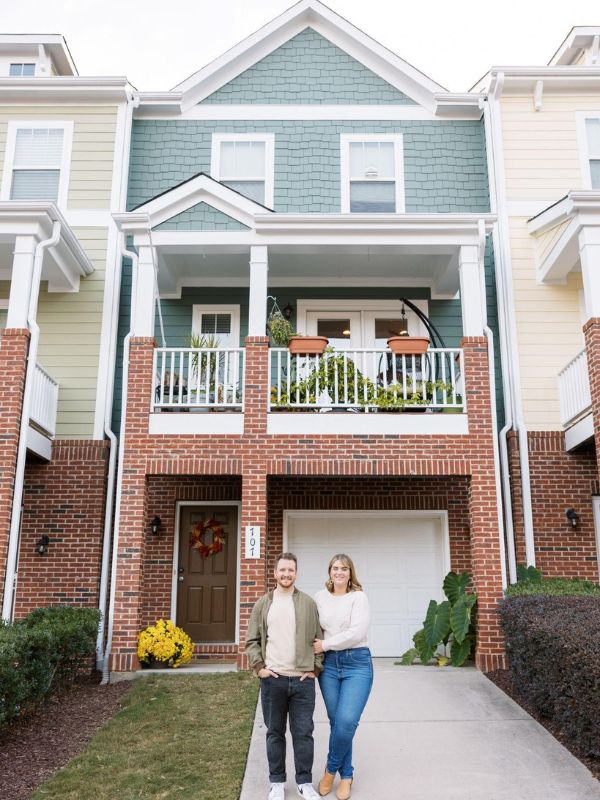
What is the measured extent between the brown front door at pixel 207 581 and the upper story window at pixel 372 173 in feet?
17.8

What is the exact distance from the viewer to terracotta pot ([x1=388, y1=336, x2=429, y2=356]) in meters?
9.69

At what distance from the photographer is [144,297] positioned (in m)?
9.75

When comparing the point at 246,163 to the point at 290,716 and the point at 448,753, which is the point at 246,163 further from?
the point at 290,716

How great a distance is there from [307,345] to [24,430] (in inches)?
150

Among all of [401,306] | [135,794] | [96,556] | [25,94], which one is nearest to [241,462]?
[96,556]

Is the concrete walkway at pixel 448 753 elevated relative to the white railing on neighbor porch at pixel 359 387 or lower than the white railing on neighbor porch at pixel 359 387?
lower

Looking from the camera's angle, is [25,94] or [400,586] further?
[25,94]

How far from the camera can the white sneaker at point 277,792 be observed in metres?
→ 4.61

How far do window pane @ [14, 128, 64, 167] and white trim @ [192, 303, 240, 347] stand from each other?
338 centimetres

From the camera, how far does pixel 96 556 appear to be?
10.1m

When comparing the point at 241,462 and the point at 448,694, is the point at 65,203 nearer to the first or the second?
the point at 241,462

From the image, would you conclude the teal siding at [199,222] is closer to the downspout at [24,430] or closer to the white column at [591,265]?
the downspout at [24,430]

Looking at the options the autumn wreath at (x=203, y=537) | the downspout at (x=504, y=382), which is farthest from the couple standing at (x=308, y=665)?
the autumn wreath at (x=203, y=537)

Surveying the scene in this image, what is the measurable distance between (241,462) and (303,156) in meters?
5.61
